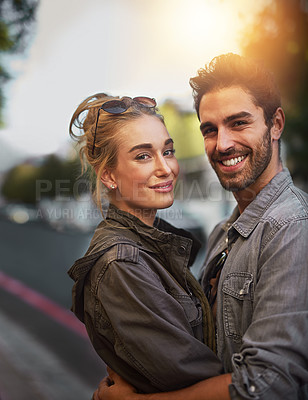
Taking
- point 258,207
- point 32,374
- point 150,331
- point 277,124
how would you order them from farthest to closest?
point 32,374 → point 277,124 → point 258,207 → point 150,331

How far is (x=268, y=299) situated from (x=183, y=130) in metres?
1.12

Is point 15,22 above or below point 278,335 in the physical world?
above

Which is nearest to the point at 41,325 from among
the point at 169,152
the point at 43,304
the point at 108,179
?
the point at 43,304

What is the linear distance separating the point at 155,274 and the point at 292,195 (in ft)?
1.79

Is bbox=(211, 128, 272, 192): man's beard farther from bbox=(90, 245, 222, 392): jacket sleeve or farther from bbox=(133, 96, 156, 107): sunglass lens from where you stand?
bbox=(90, 245, 222, 392): jacket sleeve

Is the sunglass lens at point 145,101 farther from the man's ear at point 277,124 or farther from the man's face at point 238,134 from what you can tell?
the man's ear at point 277,124

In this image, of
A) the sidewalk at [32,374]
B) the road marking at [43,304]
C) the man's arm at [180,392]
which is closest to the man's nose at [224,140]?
the man's arm at [180,392]

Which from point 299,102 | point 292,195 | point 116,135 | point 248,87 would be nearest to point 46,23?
point 116,135

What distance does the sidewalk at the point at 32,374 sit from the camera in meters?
2.98

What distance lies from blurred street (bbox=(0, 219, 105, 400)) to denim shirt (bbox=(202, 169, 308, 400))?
2.09 meters

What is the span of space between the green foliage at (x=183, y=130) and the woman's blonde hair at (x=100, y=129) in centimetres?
45

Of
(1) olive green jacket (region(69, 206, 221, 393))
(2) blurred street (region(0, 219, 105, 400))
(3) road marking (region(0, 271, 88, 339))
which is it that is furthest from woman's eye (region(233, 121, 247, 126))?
(3) road marking (region(0, 271, 88, 339))

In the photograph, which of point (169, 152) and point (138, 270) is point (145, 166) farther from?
point (138, 270)

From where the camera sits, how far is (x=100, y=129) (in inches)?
60.5
